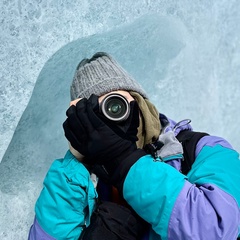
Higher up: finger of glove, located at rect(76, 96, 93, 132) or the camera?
the camera

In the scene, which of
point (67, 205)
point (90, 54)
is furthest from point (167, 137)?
point (90, 54)

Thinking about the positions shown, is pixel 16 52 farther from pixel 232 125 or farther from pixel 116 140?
pixel 232 125

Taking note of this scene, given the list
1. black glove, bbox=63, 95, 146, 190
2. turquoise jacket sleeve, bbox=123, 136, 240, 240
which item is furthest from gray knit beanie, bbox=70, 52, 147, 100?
turquoise jacket sleeve, bbox=123, 136, 240, 240

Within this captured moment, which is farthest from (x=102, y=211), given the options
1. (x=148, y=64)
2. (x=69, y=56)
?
(x=148, y=64)

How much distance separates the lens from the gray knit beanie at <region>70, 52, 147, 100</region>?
0.98 meters

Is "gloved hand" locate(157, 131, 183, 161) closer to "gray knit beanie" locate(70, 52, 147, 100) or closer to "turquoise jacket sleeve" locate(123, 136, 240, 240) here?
"turquoise jacket sleeve" locate(123, 136, 240, 240)

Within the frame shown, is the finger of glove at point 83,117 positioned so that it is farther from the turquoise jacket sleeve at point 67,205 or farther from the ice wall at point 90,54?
the ice wall at point 90,54

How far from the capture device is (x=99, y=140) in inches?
32.9

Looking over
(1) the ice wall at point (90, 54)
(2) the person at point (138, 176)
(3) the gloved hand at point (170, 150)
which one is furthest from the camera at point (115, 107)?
(1) the ice wall at point (90, 54)

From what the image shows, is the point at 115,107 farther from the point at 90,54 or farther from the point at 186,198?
the point at 90,54

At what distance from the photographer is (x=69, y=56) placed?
55.7 inches

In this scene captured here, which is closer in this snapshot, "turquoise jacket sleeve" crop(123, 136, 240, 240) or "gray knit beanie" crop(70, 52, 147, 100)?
"turquoise jacket sleeve" crop(123, 136, 240, 240)

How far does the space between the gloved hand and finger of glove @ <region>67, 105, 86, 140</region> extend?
0.61 ft

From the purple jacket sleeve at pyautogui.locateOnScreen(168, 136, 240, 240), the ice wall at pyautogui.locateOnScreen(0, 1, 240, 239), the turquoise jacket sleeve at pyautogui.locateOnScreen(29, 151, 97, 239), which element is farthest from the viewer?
the ice wall at pyautogui.locateOnScreen(0, 1, 240, 239)
